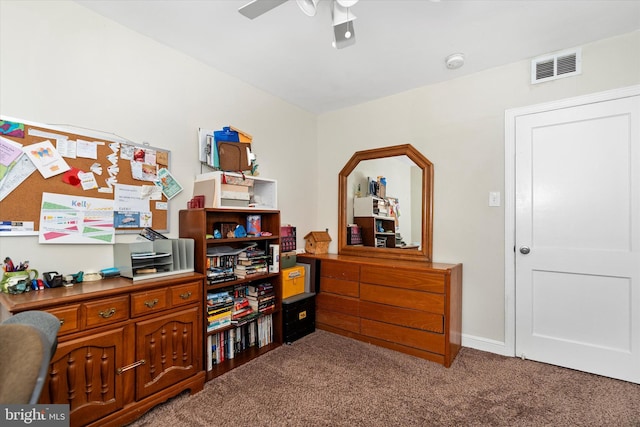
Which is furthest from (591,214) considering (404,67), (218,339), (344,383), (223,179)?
(218,339)

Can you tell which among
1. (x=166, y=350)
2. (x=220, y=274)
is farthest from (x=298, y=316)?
(x=166, y=350)

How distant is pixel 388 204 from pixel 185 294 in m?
2.09

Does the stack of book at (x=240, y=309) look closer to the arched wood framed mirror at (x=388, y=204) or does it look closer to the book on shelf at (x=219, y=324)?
the book on shelf at (x=219, y=324)

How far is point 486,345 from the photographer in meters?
2.69

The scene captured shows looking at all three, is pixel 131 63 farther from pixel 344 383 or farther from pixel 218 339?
pixel 344 383

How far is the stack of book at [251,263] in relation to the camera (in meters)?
2.55

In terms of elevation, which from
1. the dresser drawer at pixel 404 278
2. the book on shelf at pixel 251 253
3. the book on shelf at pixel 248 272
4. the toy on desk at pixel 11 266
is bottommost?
the dresser drawer at pixel 404 278

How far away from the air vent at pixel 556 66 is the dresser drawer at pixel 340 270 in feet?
7.18

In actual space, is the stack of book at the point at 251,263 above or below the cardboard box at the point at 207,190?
below

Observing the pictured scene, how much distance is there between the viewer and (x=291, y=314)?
285cm

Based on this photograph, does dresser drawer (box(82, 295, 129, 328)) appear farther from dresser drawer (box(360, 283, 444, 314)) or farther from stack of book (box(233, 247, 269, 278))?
dresser drawer (box(360, 283, 444, 314))

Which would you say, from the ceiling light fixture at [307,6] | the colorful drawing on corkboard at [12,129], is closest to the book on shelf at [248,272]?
the colorful drawing on corkboard at [12,129]

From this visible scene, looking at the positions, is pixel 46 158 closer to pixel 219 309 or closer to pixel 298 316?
pixel 219 309

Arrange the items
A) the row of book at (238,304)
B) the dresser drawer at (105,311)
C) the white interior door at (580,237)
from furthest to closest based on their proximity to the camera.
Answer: the row of book at (238,304), the white interior door at (580,237), the dresser drawer at (105,311)
